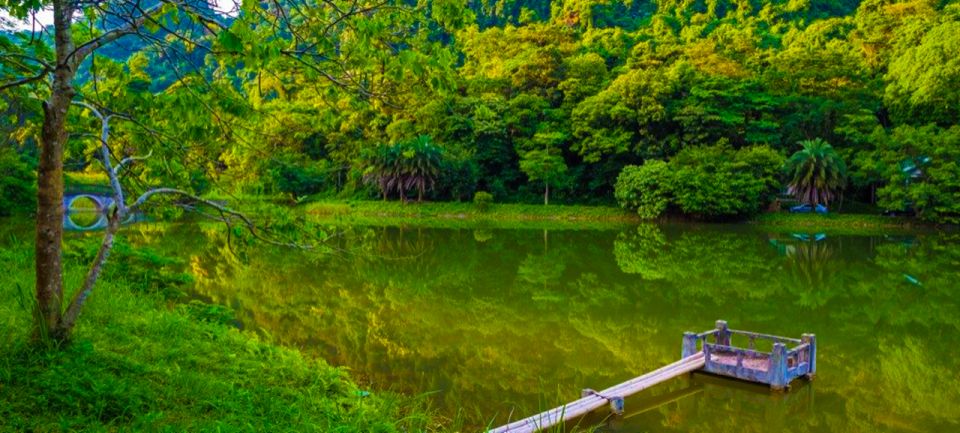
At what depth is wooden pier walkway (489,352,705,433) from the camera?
574 cm

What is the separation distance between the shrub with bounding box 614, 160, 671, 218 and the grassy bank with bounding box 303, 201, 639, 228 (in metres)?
1.24

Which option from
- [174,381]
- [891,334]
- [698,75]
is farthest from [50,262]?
[698,75]

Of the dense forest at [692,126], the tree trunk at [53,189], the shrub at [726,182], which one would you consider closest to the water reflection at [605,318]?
the tree trunk at [53,189]

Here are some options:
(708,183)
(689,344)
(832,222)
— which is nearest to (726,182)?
(708,183)

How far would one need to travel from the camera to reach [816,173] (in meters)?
33.0

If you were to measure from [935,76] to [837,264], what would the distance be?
21.6 meters

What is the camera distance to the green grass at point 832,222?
107ft

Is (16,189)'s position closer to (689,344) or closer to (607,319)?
(607,319)

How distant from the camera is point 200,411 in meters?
4.04

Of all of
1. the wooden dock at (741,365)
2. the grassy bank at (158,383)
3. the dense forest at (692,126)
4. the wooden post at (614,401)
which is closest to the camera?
the grassy bank at (158,383)

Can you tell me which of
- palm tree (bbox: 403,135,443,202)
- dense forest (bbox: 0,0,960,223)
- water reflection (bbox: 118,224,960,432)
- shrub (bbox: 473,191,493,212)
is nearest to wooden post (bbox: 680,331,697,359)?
water reflection (bbox: 118,224,960,432)

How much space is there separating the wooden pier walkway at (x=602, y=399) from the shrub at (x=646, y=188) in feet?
87.2

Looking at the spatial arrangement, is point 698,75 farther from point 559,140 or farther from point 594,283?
point 594,283

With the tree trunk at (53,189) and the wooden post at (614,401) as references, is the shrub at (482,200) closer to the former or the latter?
the wooden post at (614,401)
